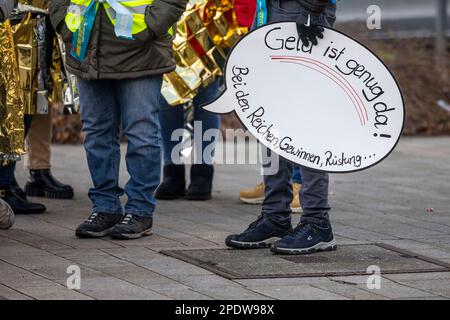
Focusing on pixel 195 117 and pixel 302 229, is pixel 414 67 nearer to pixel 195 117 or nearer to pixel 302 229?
pixel 195 117

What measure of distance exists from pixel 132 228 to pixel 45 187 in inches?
66.3

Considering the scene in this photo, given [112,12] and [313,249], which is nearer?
[313,249]

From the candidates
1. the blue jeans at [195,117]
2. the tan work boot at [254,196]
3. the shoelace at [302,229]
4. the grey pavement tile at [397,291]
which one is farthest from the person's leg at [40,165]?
the grey pavement tile at [397,291]

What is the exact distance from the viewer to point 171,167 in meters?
7.71

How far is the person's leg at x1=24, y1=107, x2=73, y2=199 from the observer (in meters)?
7.63

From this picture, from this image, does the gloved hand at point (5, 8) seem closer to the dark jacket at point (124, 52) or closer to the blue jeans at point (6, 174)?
the dark jacket at point (124, 52)

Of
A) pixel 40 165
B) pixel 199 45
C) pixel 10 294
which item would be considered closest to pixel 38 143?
pixel 40 165

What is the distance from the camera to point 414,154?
10.3 metres

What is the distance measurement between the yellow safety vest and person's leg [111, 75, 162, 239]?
311 mm

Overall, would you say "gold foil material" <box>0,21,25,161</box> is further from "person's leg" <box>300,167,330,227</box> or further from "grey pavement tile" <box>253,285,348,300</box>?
"grey pavement tile" <box>253,285,348,300</box>

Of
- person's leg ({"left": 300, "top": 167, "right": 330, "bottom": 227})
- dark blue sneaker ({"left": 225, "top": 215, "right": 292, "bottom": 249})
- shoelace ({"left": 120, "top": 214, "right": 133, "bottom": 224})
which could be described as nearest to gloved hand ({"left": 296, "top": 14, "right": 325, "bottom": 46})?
person's leg ({"left": 300, "top": 167, "right": 330, "bottom": 227})

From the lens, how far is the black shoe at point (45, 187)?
760cm

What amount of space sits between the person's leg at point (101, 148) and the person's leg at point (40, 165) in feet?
4.35
